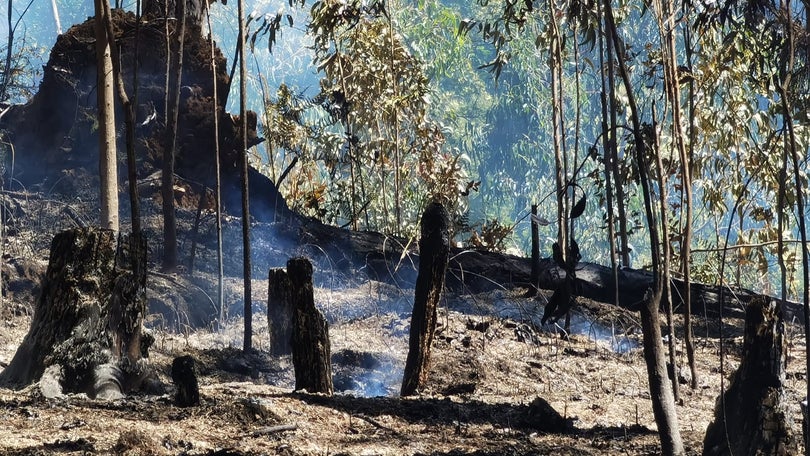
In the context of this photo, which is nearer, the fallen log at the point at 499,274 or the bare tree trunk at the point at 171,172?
the bare tree trunk at the point at 171,172


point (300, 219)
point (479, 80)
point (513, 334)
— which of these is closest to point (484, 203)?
point (479, 80)

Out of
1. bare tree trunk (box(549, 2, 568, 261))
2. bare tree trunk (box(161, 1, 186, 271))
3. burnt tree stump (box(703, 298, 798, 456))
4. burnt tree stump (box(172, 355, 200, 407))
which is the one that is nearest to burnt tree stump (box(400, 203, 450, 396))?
bare tree trunk (box(549, 2, 568, 261))

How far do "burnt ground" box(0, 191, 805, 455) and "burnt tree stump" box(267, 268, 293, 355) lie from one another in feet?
0.61

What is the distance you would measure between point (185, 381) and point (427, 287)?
1772 mm

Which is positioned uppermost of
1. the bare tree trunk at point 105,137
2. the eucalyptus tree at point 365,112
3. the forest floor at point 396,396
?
the eucalyptus tree at point 365,112

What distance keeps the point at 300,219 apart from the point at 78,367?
5.77m

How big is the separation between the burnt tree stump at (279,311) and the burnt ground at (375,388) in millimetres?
187

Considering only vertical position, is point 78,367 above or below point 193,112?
below

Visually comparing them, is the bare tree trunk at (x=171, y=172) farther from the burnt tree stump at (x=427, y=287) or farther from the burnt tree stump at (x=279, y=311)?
the burnt tree stump at (x=427, y=287)

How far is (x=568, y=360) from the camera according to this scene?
7473 millimetres

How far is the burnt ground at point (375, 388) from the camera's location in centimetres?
389

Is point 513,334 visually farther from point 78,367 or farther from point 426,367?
point 78,367

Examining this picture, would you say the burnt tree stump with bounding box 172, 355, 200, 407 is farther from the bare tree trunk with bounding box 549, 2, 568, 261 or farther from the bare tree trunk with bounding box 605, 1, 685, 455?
the bare tree trunk with bounding box 549, 2, 568, 261

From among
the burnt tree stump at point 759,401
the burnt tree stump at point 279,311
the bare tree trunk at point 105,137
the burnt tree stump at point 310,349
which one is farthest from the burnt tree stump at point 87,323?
the burnt tree stump at point 759,401
